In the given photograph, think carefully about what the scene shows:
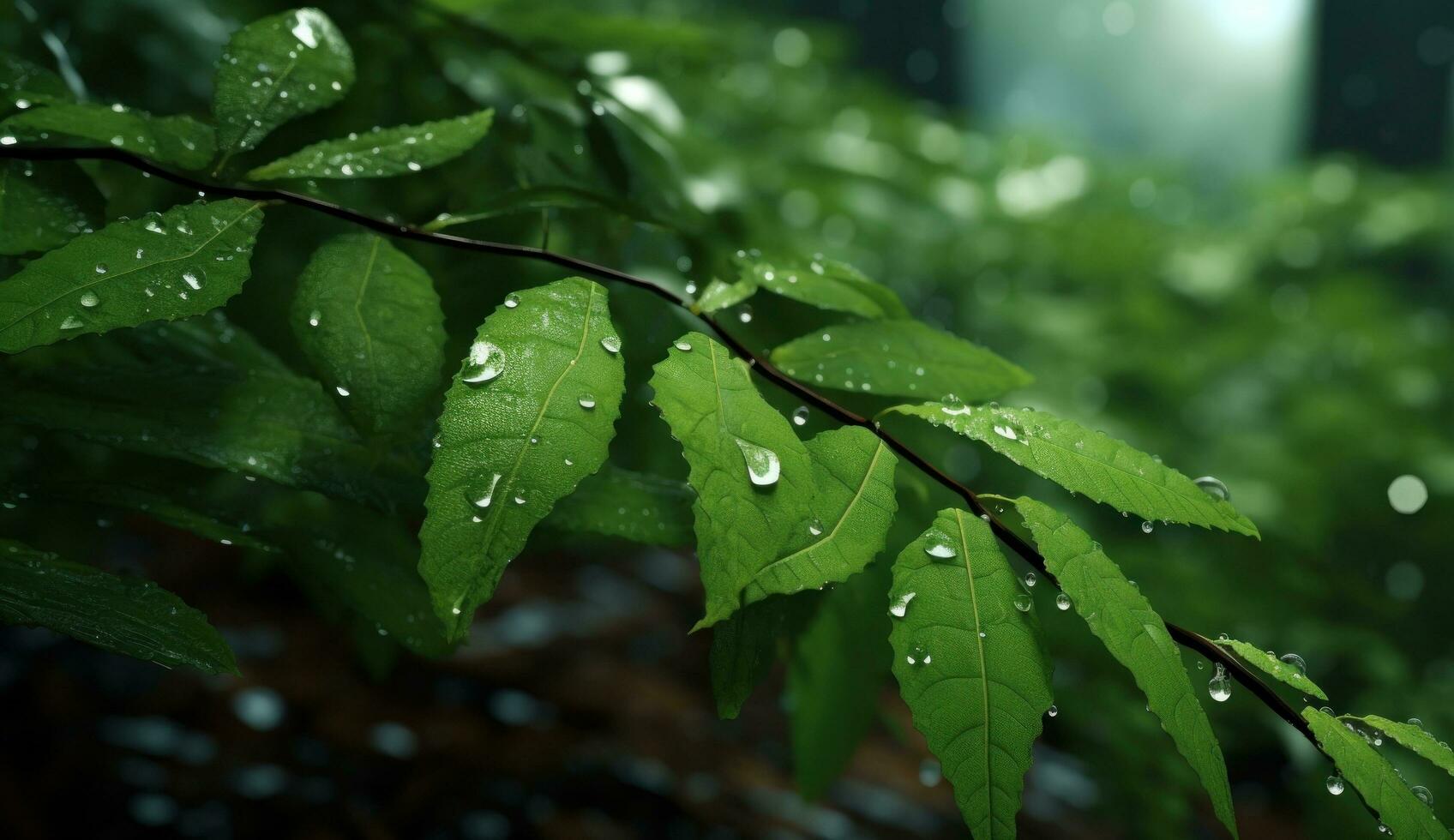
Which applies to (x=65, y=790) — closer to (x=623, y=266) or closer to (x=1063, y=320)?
(x=623, y=266)

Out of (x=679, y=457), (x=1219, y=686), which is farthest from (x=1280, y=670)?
(x=679, y=457)

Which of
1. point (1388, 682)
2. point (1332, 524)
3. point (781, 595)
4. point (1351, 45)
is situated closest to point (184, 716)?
point (781, 595)

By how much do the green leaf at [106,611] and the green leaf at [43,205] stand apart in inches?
6.0

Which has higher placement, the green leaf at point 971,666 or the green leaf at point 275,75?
the green leaf at point 275,75

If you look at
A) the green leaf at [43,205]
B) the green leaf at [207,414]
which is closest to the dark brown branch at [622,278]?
the green leaf at [43,205]

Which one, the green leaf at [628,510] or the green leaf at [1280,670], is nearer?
the green leaf at [1280,670]

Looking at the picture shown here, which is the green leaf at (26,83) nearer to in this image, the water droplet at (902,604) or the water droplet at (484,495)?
the water droplet at (484,495)

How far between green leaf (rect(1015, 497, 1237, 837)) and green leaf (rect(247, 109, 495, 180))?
0.37 m

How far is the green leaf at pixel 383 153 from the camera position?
49cm

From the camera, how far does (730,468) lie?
1.24 feet

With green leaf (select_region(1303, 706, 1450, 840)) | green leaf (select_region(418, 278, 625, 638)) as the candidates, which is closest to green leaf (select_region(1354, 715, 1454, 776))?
green leaf (select_region(1303, 706, 1450, 840))

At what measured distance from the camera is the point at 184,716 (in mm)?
1122

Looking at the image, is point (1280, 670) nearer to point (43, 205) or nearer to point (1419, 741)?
point (1419, 741)

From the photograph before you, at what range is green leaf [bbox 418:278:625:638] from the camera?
35 centimetres
